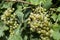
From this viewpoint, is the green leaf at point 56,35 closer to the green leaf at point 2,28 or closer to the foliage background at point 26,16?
the foliage background at point 26,16

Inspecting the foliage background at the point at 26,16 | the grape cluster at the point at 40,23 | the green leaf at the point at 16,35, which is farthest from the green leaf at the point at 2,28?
the grape cluster at the point at 40,23

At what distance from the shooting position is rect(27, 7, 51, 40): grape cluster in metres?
2.20

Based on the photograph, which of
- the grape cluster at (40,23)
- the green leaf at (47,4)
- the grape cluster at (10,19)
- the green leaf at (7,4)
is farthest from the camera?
the green leaf at (7,4)

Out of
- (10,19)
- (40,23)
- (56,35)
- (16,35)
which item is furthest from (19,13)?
(56,35)

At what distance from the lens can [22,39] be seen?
94.5 inches

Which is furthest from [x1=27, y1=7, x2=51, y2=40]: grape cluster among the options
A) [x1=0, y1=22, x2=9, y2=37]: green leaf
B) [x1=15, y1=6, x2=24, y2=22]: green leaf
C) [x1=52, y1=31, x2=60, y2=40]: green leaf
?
[x1=0, y1=22, x2=9, y2=37]: green leaf

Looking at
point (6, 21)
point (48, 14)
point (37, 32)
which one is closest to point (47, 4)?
point (48, 14)

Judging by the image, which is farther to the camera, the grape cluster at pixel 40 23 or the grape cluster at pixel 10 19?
the grape cluster at pixel 10 19

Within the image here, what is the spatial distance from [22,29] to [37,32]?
16 cm

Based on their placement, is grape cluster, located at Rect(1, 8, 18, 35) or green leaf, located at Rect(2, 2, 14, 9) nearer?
grape cluster, located at Rect(1, 8, 18, 35)

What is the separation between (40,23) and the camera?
220cm

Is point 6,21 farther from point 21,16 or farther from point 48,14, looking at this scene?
point 48,14

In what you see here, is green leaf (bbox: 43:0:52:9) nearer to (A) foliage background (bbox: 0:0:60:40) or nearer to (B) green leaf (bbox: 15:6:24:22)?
(A) foliage background (bbox: 0:0:60:40)

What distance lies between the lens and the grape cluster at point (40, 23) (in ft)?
7.20
